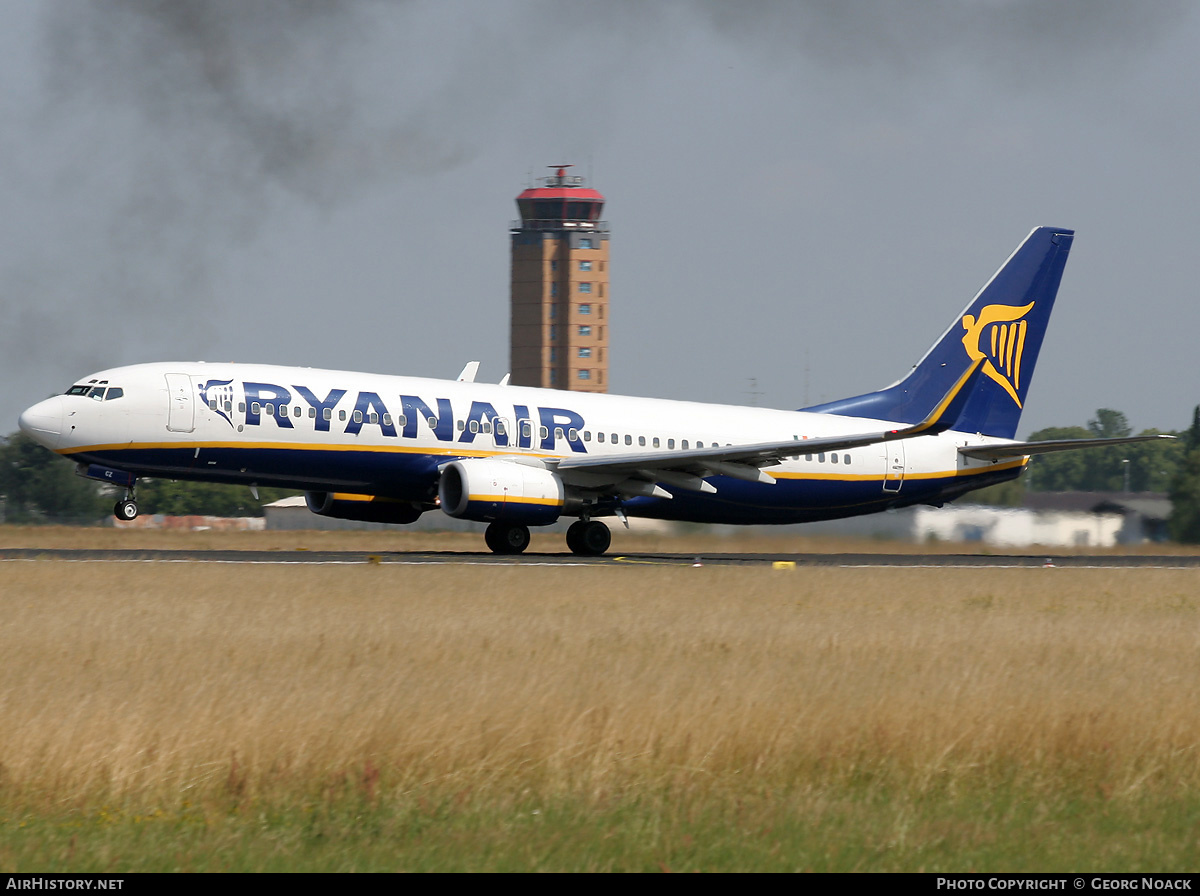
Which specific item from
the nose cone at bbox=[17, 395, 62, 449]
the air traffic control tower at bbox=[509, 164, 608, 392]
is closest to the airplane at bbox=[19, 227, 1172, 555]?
the nose cone at bbox=[17, 395, 62, 449]

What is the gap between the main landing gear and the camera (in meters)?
31.1

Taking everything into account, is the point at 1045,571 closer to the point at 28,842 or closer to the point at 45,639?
the point at 45,639

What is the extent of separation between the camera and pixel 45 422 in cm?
2747

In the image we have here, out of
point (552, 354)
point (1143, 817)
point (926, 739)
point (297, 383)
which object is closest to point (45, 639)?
point (926, 739)

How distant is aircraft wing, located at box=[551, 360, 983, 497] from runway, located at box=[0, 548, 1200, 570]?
1.84 meters

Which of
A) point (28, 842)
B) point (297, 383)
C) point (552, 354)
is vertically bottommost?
point (28, 842)

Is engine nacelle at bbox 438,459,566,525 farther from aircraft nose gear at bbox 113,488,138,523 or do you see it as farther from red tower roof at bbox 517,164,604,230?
red tower roof at bbox 517,164,604,230

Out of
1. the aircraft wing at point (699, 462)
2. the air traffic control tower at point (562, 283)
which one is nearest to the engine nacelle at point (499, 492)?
the aircraft wing at point (699, 462)

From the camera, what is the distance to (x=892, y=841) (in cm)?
762

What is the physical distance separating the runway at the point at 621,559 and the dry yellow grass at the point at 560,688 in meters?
6.38

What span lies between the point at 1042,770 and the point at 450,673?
5.24 m

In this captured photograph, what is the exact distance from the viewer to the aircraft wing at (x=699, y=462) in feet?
95.4

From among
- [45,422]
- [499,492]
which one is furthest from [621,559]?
[45,422]

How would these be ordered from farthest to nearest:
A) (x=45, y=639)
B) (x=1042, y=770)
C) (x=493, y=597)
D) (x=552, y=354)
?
(x=552, y=354), (x=493, y=597), (x=45, y=639), (x=1042, y=770)
